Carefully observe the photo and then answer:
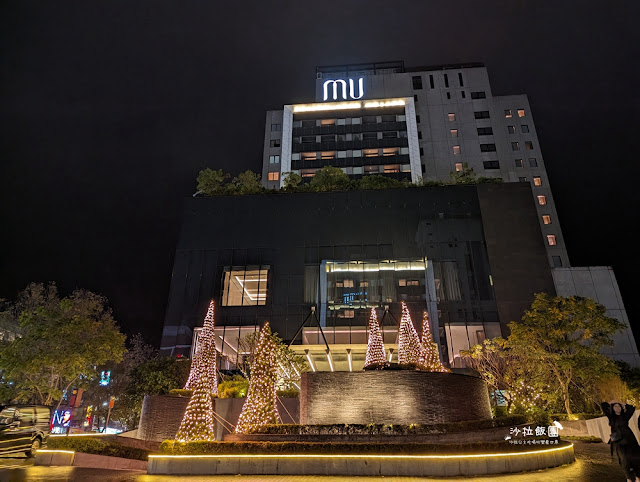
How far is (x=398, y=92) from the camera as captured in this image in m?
67.2

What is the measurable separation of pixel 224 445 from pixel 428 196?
1267 inches

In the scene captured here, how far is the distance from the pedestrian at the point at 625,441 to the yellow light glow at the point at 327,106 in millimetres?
65010

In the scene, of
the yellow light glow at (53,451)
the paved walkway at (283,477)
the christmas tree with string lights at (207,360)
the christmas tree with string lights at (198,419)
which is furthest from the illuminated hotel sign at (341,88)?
the paved walkway at (283,477)

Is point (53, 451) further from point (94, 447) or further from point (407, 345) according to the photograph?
point (407, 345)

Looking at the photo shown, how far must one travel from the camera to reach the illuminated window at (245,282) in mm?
37141

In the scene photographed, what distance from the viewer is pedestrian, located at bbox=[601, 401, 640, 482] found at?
746 centimetres

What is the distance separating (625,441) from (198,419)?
41.6 ft

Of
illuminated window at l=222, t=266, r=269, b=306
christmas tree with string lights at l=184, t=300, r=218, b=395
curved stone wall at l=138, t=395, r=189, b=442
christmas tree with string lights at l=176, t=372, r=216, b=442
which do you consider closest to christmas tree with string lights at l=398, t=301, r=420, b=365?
christmas tree with string lights at l=184, t=300, r=218, b=395

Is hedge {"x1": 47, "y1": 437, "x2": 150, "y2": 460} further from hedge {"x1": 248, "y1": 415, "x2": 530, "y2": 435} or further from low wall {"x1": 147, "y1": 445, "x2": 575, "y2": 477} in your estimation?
hedge {"x1": 248, "y1": 415, "x2": 530, "y2": 435}

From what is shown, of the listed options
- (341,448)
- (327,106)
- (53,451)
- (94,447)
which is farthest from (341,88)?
(341,448)

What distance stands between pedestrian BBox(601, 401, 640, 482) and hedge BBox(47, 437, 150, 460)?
642 inches

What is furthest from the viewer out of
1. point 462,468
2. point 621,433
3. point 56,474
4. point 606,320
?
point 606,320

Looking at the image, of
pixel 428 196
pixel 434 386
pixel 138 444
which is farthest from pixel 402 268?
pixel 138 444

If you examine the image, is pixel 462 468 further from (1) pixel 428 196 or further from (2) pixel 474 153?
(2) pixel 474 153
